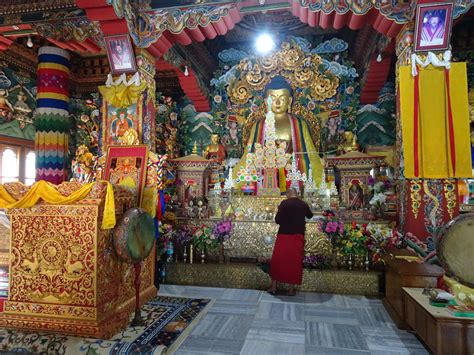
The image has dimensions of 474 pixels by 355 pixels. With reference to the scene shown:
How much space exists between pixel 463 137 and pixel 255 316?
11.2ft

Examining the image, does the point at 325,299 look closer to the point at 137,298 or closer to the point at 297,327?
the point at 297,327

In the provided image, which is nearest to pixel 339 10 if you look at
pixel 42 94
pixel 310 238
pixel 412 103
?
pixel 412 103

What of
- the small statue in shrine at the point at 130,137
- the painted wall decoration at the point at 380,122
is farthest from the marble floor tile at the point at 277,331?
the painted wall decoration at the point at 380,122

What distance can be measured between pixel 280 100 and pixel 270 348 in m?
6.35

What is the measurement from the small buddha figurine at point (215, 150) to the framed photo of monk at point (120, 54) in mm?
3488

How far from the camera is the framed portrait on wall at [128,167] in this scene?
4.82 m

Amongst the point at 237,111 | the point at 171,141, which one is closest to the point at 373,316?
the point at 237,111

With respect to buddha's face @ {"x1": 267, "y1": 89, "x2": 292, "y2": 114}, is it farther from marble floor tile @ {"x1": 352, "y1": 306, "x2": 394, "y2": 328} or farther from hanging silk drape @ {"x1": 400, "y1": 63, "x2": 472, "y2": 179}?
marble floor tile @ {"x1": 352, "y1": 306, "x2": 394, "y2": 328}

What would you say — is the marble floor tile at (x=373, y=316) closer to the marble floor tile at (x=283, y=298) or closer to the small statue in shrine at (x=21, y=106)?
the marble floor tile at (x=283, y=298)

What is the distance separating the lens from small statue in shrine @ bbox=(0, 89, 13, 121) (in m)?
6.98

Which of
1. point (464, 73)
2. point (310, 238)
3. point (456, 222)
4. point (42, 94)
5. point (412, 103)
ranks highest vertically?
point (42, 94)

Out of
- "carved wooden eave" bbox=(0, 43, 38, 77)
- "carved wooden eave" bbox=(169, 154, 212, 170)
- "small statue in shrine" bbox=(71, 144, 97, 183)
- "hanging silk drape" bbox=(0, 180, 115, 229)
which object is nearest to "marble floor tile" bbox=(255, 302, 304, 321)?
"hanging silk drape" bbox=(0, 180, 115, 229)

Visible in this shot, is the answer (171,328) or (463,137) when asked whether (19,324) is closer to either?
(171,328)

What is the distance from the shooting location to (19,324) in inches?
126
